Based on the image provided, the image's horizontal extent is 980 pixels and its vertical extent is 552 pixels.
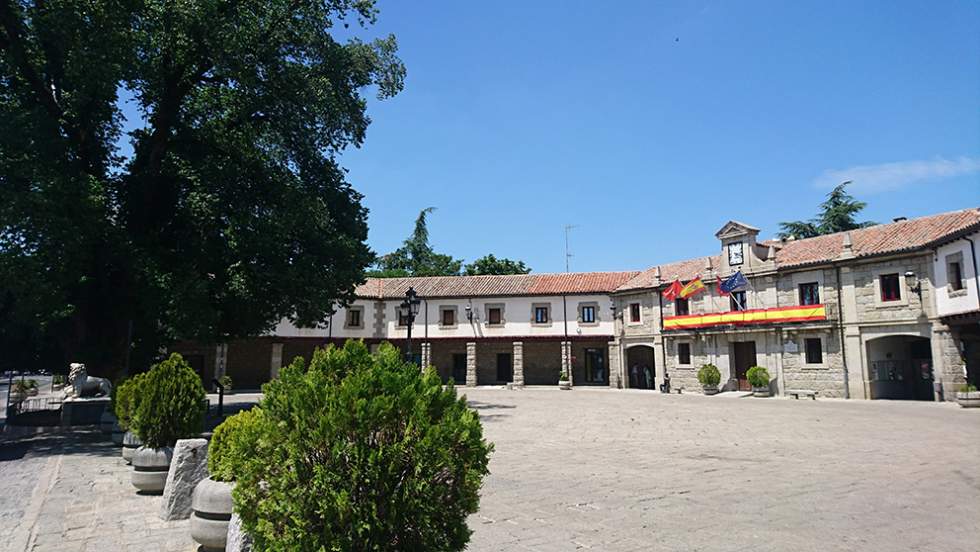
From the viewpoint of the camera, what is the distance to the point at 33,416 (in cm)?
1734

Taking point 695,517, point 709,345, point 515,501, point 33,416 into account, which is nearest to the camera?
point 695,517

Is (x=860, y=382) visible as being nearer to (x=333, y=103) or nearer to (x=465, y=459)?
(x=333, y=103)

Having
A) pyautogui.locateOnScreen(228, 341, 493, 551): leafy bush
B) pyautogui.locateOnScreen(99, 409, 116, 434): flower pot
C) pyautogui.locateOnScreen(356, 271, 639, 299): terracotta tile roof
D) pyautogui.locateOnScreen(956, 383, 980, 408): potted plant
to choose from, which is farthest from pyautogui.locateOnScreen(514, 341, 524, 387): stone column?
pyautogui.locateOnScreen(228, 341, 493, 551): leafy bush

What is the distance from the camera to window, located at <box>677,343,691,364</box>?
32125 mm

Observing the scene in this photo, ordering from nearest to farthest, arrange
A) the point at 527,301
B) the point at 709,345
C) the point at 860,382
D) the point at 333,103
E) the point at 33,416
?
the point at 333,103, the point at 33,416, the point at 860,382, the point at 709,345, the point at 527,301

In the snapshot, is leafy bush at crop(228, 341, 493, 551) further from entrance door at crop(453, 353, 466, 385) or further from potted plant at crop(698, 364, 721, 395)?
entrance door at crop(453, 353, 466, 385)

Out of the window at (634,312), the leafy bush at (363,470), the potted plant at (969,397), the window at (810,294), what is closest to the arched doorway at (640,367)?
the window at (634,312)

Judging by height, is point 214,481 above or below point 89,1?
below

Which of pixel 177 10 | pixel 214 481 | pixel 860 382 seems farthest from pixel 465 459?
pixel 860 382

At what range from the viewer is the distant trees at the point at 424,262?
177ft

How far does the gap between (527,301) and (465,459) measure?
115 feet

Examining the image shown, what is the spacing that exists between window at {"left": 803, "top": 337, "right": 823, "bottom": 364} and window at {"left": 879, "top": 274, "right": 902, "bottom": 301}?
3532 millimetres

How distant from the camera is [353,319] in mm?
38188

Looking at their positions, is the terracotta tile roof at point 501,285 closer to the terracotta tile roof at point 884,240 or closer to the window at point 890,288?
the terracotta tile roof at point 884,240
